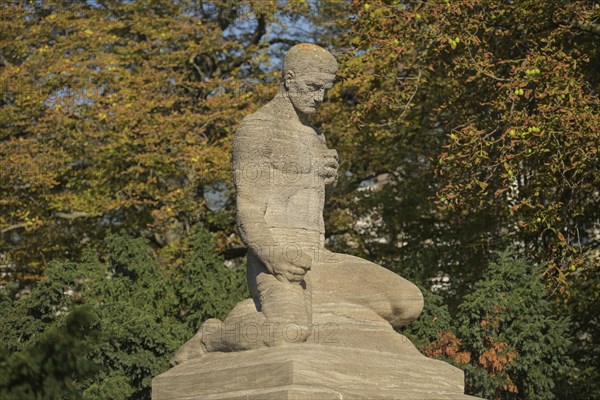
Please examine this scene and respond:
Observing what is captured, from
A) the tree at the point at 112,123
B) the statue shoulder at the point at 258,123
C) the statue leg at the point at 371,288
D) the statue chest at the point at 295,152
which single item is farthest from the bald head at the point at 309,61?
the tree at the point at 112,123

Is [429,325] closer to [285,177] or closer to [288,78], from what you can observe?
[285,177]

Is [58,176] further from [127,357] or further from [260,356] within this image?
[260,356]

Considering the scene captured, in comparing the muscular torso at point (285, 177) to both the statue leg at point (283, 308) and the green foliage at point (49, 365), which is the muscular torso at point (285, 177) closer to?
the statue leg at point (283, 308)

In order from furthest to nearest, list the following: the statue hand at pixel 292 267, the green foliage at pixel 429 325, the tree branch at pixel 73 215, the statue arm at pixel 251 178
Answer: the tree branch at pixel 73 215 < the green foliage at pixel 429 325 < the statue arm at pixel 251 178 < the statue hand at pixel 292 267

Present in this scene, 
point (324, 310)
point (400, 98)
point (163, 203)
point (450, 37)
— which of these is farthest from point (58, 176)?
point (324, 310)

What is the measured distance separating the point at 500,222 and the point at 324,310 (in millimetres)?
11370

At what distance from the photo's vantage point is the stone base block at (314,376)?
9320 millimetres

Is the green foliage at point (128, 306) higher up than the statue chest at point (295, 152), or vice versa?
the statue chest at point (295, 152)

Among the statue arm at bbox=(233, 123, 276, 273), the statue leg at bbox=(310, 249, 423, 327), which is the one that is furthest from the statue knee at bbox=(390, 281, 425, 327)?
the statue arm at bbox=(233, 123, 276, 273)

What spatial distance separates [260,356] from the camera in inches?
383

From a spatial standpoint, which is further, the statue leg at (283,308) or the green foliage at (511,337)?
the green foliage at (511,337)

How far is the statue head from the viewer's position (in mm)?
10703

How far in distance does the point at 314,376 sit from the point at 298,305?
0.72 m

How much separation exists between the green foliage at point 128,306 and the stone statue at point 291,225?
4049mm
